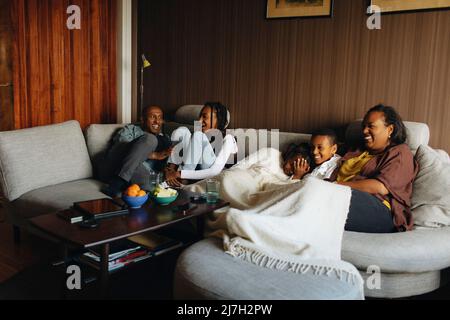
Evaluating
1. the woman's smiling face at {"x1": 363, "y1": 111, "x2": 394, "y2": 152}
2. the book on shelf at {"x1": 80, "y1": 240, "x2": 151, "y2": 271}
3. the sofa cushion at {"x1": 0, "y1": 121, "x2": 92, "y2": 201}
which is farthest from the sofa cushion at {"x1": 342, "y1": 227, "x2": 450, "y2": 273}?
the sofa cushion at {"x1": 0, "y1": 121, "x2": 92, "y2": 201}

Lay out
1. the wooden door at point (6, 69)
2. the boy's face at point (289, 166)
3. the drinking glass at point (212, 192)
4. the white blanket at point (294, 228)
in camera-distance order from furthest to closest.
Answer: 1. the wooden door at point (6, 69)
2. the boy's face at point (289, 166)
3. the drinking glass at point (212, 192)
4. the white blanket at point (294, 228)

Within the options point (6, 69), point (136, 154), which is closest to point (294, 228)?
point (136, 154)

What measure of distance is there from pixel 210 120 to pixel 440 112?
1568 millimetres

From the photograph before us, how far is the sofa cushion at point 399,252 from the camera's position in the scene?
2.07 metres

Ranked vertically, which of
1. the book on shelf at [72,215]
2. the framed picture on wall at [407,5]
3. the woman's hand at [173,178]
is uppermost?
the framed picture on wall at [407,5]

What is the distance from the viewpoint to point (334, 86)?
3.31 meters

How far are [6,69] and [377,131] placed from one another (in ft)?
9.66

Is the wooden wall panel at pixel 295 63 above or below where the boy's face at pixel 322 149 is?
above

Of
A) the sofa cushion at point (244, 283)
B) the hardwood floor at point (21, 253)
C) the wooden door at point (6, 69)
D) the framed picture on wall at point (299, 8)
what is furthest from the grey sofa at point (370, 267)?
the wooden door at point (6, 69)

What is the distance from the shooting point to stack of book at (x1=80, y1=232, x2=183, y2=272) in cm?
211

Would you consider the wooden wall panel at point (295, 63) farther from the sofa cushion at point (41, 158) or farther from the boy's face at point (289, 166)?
the sofa cushion at point (41, 158)

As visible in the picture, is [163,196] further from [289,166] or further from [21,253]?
[21,253]

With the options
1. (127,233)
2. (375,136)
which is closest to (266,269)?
(127,233)
